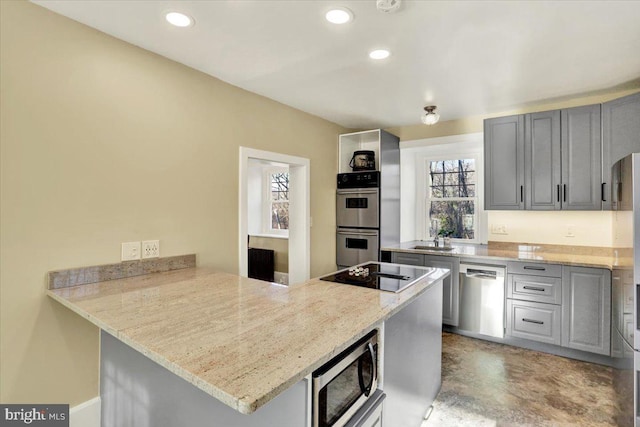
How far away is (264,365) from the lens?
0.90m

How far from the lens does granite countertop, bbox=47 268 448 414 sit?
2.80 feet

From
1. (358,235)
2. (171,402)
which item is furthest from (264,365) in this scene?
(358,235)

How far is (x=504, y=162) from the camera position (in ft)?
10.9

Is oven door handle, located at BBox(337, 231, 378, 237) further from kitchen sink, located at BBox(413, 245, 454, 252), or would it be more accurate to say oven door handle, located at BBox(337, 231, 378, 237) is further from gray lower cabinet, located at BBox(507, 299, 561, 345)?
gray lower cabinet, located at BBox(507, 299, 561, 345)

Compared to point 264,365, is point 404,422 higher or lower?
lower

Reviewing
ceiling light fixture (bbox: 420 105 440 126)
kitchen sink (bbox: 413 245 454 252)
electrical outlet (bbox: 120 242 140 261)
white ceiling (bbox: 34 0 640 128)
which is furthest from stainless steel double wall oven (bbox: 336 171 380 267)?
electrical outlet (bbox: 120 242 140 261)

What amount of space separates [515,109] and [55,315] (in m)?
4.29

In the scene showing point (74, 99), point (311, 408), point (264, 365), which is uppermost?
point (74, 99)

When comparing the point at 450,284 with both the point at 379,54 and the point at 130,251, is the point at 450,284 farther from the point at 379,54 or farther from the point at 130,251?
the point at 130,251

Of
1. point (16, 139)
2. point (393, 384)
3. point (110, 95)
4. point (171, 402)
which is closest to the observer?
point (171, 402)

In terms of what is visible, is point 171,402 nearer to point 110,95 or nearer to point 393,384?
point 393,384

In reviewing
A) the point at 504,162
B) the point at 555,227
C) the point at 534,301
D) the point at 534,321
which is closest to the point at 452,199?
the point at 504,162

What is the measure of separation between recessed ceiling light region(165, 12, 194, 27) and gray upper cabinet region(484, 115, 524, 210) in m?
3.01

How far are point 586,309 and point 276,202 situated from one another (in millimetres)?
4293
